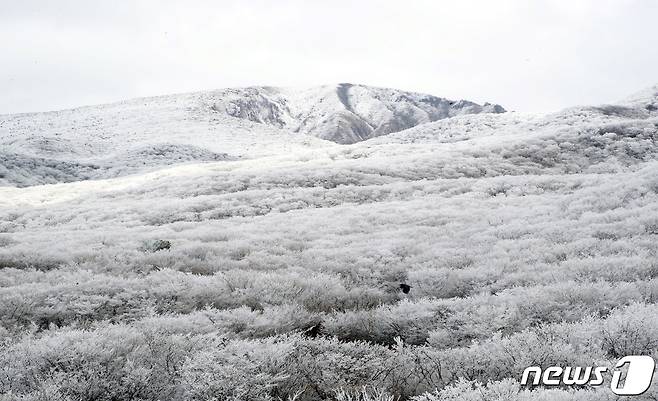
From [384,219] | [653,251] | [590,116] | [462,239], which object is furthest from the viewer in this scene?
[590,116]

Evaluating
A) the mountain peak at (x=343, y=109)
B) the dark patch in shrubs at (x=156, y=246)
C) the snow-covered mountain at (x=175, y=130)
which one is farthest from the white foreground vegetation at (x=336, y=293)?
the mountain peak at (x=343, y=109)

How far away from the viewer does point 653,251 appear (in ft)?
29.0

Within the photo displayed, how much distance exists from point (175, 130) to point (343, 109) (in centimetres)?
9527

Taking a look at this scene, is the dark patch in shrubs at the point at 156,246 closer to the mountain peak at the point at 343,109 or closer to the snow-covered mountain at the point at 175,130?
the snow-covered mountain at the point at 175,130

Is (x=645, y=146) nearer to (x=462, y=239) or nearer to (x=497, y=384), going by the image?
(x=462, y=239)

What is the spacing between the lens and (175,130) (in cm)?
7925

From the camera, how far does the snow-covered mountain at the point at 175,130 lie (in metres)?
51.1

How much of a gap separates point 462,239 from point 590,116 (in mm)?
47693

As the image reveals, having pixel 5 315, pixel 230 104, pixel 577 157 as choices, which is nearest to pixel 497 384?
pixel 5 315

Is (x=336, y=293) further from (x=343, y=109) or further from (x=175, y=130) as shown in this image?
(x=343, y=109)

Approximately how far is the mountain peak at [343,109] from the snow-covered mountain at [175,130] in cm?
43

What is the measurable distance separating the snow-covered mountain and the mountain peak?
434 millimetres

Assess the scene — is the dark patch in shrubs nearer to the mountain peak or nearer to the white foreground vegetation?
the white foreground vegetation

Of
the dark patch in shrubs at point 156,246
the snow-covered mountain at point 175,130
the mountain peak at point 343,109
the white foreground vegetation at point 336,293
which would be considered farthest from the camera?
the mountain peak at point 343,109
